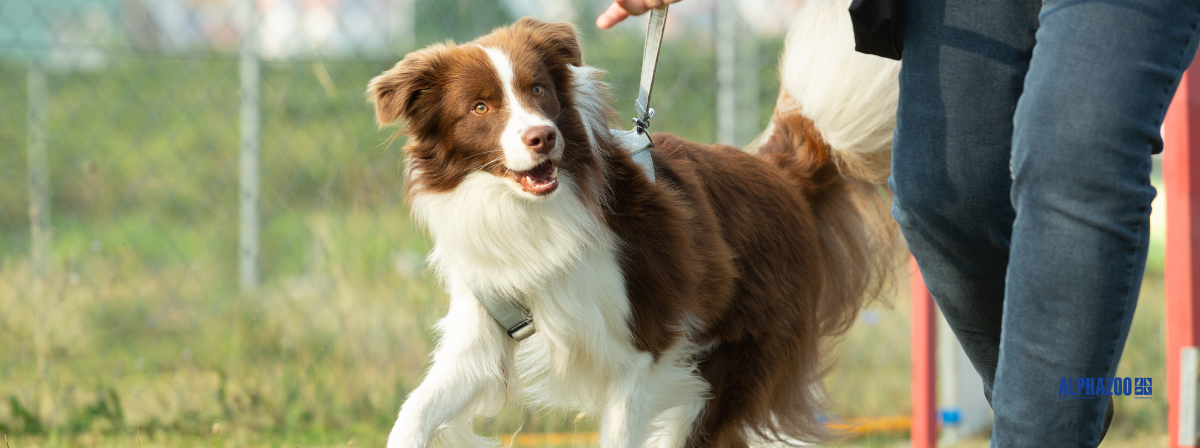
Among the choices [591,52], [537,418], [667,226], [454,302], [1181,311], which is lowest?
[537,418]

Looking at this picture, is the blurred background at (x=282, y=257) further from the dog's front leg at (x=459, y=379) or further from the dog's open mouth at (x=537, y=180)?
the dog's open mouth at (x=537, y=180)

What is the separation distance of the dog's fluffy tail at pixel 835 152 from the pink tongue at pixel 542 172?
3.11ft

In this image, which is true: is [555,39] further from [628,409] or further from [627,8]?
[628,409]

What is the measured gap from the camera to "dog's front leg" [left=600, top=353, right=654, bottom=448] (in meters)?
2.28

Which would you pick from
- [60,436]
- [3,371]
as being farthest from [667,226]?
[3,371]

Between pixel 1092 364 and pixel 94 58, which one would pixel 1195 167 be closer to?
pixel 1092 364

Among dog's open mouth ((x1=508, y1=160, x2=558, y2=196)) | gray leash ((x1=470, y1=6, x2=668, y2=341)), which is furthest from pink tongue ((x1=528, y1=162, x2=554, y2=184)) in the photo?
gray leash ((x1=470, y1=6, x2=668, y2=341))

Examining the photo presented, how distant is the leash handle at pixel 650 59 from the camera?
2.30 meters

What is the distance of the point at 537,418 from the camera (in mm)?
3865

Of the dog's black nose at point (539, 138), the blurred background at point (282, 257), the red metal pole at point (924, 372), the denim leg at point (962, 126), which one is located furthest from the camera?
the blurred background at point (282, 257)

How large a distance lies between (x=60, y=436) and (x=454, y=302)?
1824mm

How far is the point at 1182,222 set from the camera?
2684mm

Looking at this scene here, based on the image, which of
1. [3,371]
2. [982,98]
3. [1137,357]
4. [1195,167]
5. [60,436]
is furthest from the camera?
[1137,357]

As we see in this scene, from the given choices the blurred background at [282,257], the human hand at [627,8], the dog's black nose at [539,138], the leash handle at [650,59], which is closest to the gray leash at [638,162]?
the leash handle at [650,59]
